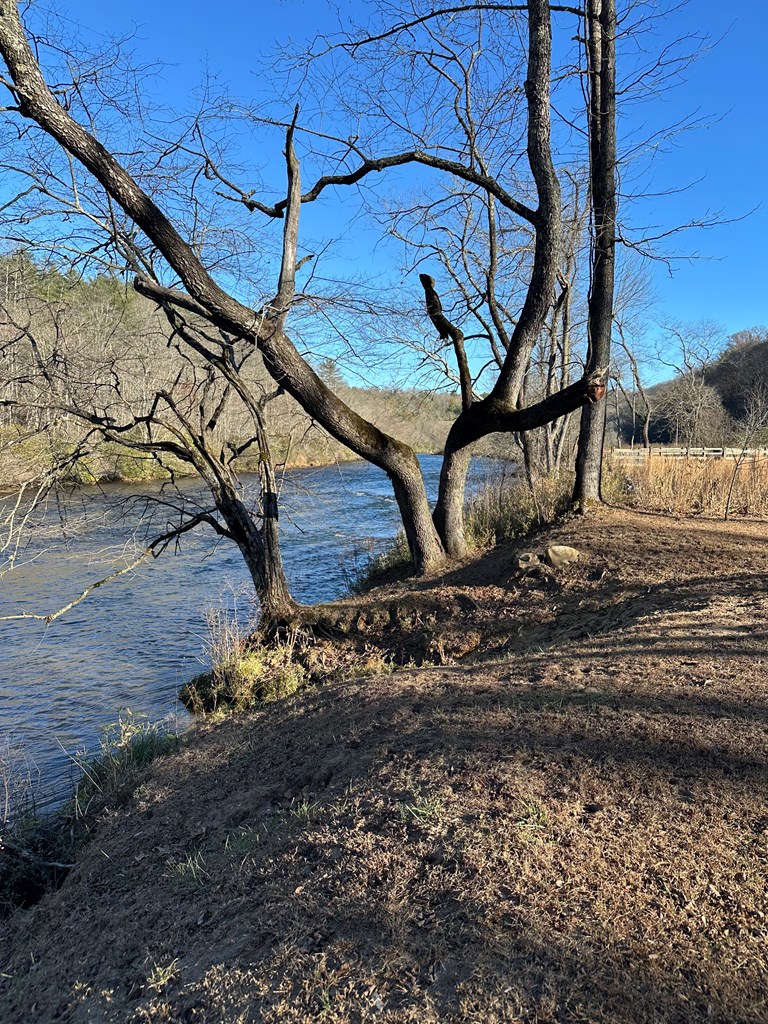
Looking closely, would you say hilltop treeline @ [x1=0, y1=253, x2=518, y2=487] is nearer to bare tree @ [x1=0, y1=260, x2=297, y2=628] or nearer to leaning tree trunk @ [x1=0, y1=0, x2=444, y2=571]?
bare tree @ [x1=0, y1=260, x2=297, y2=628]

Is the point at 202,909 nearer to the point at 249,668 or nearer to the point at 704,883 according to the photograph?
the point at 704,883

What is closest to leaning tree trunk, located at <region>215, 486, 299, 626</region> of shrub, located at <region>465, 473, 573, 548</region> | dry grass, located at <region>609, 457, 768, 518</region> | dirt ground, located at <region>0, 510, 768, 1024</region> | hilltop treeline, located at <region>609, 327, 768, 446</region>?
dirt ground, located at <region>0, 510, 768, 1024</region>

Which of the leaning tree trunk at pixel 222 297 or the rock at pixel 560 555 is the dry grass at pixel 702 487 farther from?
the leaning tree trunk at pixel 222 297

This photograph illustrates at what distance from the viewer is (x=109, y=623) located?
10836 millimetres

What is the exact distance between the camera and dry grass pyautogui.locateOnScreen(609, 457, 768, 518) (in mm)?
10562

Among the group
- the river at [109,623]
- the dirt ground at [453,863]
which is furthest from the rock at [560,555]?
the river at [109,623]

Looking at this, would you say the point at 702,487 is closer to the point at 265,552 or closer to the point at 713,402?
the point at 265,552

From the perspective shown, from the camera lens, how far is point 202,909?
9.93 feet

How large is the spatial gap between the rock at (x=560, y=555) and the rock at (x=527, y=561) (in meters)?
0.17

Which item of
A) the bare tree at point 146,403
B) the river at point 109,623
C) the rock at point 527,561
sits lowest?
the river at point 109,623

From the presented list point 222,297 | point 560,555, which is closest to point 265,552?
point 222,297

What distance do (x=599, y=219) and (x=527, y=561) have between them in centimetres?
521

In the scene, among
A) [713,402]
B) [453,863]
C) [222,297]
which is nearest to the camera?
[453,863]

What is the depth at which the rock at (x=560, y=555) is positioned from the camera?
8.48m
